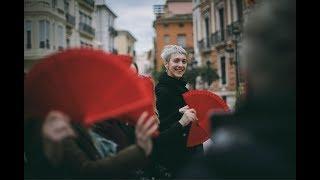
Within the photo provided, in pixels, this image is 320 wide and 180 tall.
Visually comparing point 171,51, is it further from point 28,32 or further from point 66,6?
point 28,32

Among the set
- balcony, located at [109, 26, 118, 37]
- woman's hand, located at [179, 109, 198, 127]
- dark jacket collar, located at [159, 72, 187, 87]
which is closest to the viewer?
balcony, located at [109, 26, 118, 37]

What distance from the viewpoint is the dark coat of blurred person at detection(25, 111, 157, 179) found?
4.48 ft

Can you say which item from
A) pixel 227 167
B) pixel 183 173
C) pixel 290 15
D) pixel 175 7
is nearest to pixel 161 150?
pixel 183 173

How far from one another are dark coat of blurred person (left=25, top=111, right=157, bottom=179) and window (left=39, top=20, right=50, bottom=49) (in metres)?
0.34

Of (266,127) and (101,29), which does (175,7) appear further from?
(266,127)

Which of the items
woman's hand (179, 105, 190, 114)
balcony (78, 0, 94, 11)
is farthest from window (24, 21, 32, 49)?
woman's hand (179, 105, 190, 114)

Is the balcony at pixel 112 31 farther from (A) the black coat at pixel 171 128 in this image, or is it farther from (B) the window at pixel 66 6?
(A) the black coat at pixel 171 128

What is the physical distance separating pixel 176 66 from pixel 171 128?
53cm

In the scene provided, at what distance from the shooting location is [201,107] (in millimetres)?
2514

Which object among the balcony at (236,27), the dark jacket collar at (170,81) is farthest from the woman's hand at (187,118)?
the balcony at (236,27)

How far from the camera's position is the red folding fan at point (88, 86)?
1358mm

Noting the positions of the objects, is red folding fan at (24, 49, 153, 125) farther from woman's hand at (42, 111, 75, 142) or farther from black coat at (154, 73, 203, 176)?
black coat at (154, 73, 203, 176)

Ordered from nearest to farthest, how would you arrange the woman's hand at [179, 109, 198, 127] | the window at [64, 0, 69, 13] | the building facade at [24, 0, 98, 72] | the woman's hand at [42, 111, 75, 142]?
the woman's hand at [42, 111, 75, 142] < the building facade at [24, 0, 98, 72] < the window at [64, 0, 69, 13] < the woman's hand at [179, 109, 198, 127]

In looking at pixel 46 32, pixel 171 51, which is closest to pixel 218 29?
pixel 171 51
